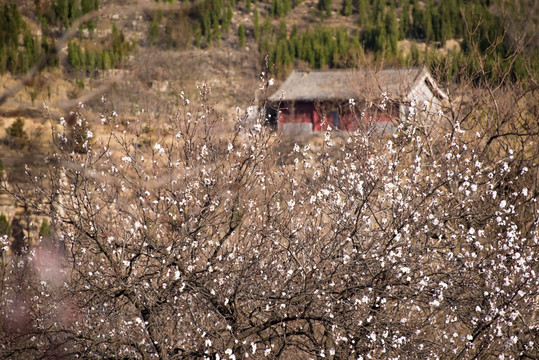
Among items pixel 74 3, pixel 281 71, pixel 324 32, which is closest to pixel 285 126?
pixel 281 71

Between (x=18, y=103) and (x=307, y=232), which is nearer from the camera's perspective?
(x=18, y=103)

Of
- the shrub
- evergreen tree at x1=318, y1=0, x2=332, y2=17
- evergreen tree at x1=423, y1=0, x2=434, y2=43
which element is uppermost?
the shrub

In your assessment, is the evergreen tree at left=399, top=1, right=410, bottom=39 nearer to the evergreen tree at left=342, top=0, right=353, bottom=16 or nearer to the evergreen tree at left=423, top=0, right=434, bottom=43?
the evergreen tree at left=423, top=0, right=434, bottom=43

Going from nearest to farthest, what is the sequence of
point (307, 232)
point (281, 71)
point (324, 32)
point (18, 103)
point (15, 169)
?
1. point (18, 103)
2. point (15, 169)
3. point (307, 232)
4. point (281, 71)
5. point (324, 32)

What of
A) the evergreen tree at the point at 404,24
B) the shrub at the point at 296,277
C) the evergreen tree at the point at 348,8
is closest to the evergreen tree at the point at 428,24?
the evergreen tree at the point at 404,24

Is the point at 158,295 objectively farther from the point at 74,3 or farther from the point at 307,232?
the point at 74,3

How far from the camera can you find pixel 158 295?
6430 mm

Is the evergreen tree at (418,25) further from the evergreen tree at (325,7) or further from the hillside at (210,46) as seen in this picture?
the evergreen tree at (325,7)

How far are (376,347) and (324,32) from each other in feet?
165

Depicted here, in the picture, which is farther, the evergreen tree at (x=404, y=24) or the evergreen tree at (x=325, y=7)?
the evergreen tree at (x=325, y=7)

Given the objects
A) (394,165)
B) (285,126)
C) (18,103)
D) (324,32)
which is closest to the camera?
(18,103)

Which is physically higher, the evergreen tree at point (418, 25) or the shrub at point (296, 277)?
the shrub at point (296, 277)

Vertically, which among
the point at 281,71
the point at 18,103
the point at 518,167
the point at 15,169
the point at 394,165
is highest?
the point at 18,103

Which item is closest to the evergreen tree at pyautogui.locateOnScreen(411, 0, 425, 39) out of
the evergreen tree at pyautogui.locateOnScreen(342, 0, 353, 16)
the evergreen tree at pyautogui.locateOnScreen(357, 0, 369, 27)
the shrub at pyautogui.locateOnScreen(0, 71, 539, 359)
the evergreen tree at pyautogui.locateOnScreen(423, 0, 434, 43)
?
the evergreen tree at pyautogui.locateOnScreen(423, 0, 434, 43)
